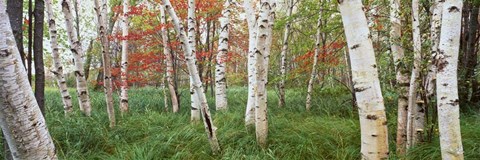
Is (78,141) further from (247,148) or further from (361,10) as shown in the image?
(361,10)

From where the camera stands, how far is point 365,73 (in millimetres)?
2352

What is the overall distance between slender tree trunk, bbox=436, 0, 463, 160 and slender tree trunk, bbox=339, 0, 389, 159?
1.70ft

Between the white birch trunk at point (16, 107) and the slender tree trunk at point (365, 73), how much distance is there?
6.70 feet

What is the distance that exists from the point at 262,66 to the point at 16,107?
3.07 meters

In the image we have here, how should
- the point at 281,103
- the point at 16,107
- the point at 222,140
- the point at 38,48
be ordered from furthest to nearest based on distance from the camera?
the point at 281,103 → the point at 222,140 → the point at 38,48 → the point at 16,107

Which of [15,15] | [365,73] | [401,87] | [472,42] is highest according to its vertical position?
[472,42]

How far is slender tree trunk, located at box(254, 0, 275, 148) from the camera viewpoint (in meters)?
4.11

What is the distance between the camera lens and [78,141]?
4.64m

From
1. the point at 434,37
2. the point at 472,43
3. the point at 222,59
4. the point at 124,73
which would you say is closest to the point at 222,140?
the point at 434,37

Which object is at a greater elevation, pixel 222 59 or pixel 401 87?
pixel 222 59

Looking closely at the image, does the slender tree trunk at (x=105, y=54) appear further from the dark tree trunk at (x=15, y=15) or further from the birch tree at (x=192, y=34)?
the dark tree trunk at (x=15, y=15)

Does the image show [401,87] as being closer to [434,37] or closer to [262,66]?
[434,37]

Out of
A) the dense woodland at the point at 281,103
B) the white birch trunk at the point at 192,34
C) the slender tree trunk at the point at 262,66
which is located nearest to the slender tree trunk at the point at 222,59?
the dense woodland at the point at 281,103

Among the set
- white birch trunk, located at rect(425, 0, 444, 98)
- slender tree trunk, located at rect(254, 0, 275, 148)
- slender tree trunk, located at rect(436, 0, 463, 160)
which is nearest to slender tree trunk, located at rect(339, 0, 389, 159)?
slender tree trunk, located at rect(436, 0, 463, 160)
